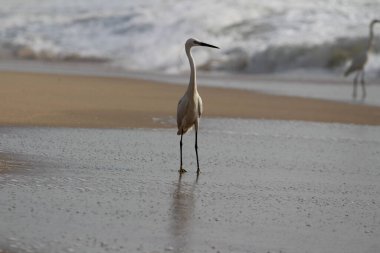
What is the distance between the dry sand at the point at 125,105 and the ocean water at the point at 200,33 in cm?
739

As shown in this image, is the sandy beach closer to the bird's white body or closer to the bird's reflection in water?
the bird's reflection in water

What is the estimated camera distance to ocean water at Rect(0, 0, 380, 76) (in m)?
24.8

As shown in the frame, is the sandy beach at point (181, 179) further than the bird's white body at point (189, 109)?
No

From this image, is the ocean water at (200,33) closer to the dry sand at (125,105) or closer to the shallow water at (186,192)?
the dry sand at (125,105)

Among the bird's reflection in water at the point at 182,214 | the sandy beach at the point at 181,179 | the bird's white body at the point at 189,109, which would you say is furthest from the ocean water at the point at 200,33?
the bird's reflection in water at the point at 182,214

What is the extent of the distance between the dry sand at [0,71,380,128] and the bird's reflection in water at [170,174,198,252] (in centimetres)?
406

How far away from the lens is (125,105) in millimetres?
13891

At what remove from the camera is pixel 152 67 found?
26062 millimetres

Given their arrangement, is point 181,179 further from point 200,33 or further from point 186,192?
point 200,33

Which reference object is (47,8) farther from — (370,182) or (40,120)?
(370,182)

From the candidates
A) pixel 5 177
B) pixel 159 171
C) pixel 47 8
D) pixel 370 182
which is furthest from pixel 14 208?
pixel 47 8

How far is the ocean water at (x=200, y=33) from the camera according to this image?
24.8 meters

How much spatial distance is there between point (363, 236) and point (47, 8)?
112ft

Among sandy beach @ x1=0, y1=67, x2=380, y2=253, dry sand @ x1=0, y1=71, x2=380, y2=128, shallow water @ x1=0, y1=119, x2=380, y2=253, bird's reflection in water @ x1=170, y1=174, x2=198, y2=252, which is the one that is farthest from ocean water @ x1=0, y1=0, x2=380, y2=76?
bird's reflection in water @ x1=170, y1=174, x2=198, y2=252
